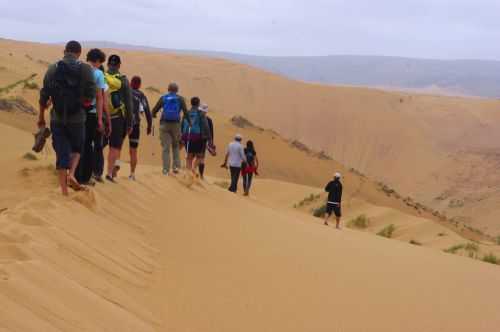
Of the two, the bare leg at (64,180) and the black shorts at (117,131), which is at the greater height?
the black shorts at (117,131)

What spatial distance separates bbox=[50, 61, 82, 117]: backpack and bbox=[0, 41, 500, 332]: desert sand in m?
0.73

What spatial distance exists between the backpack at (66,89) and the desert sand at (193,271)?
73cm

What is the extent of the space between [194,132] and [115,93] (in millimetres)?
3449

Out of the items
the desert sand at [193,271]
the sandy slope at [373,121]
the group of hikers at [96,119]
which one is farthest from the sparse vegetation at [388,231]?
the sandy slope at [373,121]

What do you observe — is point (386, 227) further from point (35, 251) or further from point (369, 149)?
point (369, 149)

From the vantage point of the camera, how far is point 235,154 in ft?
47.3

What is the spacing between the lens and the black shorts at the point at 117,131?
29.1ft

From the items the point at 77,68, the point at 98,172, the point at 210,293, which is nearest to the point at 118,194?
the point at 98,172

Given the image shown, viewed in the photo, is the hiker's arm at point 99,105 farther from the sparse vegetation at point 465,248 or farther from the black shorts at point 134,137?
the sparse vegetation at point 465,248

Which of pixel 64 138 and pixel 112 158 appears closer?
pixel 64 138

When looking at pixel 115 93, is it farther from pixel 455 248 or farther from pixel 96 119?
pixel 455 248

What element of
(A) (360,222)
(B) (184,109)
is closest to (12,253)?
(B) (184,109)

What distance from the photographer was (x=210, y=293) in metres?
5.07

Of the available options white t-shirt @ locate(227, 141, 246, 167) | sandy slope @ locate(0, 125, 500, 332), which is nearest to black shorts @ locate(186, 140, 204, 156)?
white t-shirt @ locate(227, 141, 246, 167)
